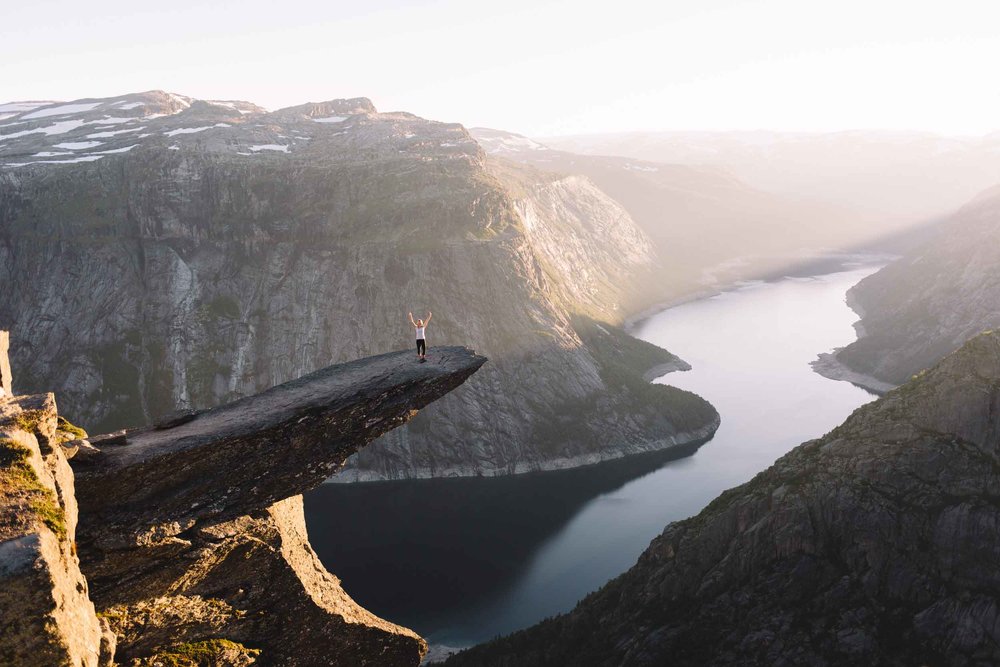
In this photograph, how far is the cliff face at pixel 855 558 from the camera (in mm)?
46156

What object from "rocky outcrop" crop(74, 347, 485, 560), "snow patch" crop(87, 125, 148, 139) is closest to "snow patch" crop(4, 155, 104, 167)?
"snow patch" crop(87, 125, 148, 139)

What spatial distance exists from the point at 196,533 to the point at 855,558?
159 feet

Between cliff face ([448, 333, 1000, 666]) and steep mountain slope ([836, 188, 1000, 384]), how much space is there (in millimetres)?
110156

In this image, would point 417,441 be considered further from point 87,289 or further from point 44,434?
point 44,434

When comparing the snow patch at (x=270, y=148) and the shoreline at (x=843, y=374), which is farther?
the snow patch at (x=270, y=148)

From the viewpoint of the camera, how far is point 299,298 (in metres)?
142

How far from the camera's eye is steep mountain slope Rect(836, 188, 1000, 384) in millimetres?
148875

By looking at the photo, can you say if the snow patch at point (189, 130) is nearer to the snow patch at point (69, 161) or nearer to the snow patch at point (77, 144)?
the snow patch at point (77, 144)

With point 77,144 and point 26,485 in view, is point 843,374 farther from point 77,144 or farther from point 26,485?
point 77,144

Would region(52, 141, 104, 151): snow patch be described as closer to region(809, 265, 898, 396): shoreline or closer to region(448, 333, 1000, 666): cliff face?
region(448, 333, 1000, 666): cliff face

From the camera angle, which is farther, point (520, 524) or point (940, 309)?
point (940, 309)

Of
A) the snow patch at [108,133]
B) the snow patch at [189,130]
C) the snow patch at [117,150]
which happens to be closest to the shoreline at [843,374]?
the snow patch at [189,130]

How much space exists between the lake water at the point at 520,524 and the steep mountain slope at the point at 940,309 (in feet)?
63.2

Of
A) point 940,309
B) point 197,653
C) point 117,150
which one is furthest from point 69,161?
point 940,309
